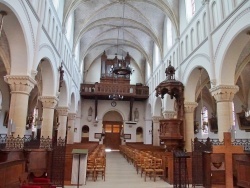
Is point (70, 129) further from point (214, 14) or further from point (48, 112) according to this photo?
point (214, 14)

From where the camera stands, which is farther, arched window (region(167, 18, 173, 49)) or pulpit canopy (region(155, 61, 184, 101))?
arched window (region(167, 18, 173, 49))

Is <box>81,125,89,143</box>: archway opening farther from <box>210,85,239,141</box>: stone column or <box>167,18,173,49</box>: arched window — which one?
<box>210,85,239,141</box>: stone column

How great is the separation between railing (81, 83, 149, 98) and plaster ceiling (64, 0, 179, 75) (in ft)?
12.4

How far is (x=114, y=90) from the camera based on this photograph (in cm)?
2698

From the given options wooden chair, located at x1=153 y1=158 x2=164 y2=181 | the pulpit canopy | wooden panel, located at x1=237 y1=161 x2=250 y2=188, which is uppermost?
the pulpit canopy

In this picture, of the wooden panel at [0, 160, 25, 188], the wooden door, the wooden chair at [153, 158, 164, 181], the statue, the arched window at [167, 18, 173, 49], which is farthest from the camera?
the wooden door

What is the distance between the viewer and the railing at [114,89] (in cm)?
2669

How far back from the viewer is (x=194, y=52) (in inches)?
530

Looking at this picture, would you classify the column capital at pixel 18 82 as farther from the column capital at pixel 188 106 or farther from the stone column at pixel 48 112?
the column capital at pixel 188 106

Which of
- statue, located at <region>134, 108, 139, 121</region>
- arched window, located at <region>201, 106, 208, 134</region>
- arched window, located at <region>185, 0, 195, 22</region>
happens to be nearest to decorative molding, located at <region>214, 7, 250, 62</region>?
arched window, located at <region>185, 0, 195, 22</region>

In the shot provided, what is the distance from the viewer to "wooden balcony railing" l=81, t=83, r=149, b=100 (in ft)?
87.4

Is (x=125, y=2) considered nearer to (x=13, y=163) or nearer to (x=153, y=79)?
(x=153, y=79)

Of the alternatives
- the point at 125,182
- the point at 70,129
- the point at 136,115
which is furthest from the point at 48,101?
the point at 136,115

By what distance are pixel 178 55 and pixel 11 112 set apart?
36.7 feet
